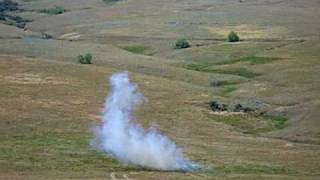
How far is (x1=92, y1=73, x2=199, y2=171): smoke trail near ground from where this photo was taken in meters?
56.9

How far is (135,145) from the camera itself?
5900 centimetres

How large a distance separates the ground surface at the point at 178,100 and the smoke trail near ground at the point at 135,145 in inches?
54.3

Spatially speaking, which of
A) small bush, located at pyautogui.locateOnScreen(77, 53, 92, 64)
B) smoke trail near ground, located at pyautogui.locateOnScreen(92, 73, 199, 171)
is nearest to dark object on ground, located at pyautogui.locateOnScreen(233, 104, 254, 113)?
smoke trail near ground, located at pyautogui.locateOnScreen(92, 73, 199, 171)

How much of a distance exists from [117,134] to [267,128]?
81.1ft

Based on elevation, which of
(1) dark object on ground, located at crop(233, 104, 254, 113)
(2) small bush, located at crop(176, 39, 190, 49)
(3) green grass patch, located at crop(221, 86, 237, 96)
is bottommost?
(2) small bush, located at crop(176, 39, 190, 49)

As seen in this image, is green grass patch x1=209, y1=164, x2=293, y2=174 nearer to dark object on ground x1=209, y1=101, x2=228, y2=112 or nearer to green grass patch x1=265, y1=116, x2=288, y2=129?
green grass patch x1=265, y1=116, x2=288, y2=129

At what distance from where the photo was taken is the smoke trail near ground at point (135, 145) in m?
56.9

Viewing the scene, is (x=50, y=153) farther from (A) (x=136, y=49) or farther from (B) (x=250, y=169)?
(A) (x=136, y=49)

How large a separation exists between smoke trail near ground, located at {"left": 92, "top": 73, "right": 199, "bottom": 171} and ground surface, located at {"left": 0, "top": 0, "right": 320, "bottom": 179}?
4.52ft

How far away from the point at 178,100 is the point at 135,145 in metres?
36.4

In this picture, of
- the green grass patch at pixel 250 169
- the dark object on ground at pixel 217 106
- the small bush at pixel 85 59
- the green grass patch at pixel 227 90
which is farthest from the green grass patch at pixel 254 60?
the green grass patch at pixel 250 169

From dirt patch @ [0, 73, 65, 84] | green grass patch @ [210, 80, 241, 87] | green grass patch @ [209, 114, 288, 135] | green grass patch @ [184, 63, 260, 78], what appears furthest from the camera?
green grass patch @ [184, 63, 260, 78]

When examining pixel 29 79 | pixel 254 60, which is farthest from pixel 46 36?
pixel 29 79

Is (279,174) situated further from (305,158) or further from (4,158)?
(4,158)
